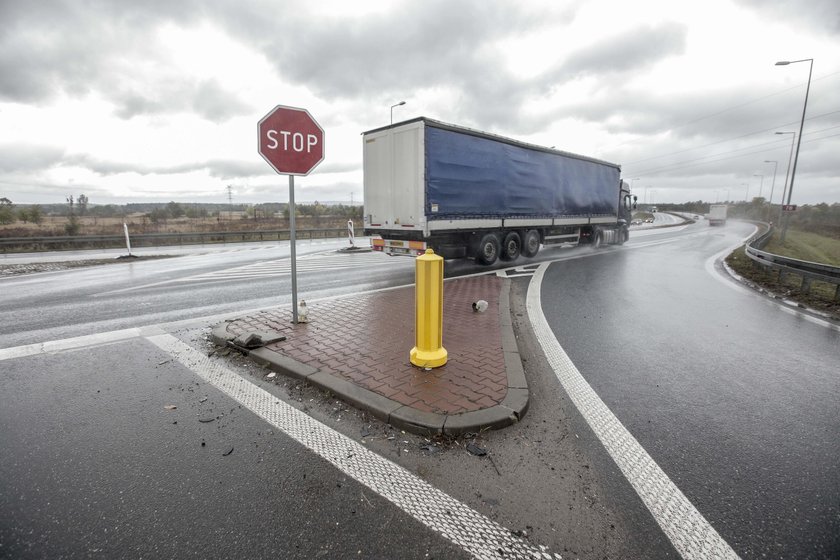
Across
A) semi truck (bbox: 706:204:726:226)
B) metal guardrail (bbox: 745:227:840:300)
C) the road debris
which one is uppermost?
semi truck (bbox: 706:204:726:226)

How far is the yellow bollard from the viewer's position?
12.9 feet

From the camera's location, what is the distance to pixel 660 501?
2332mm

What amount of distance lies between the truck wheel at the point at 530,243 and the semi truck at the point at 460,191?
35 millimetres

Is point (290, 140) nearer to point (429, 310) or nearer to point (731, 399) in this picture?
point (429, 310)

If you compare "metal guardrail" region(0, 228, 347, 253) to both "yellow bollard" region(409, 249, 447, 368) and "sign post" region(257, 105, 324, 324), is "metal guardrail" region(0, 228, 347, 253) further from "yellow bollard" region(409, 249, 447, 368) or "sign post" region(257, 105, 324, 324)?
"yellow bollard" region(409, 249, 447, 368)

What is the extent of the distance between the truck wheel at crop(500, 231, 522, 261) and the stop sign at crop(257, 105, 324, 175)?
27.6 ft

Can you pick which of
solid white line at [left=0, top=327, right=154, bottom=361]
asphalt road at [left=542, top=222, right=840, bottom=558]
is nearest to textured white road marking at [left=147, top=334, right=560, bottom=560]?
asphalt road at [left=542, top=222, right=840, bottom=558]

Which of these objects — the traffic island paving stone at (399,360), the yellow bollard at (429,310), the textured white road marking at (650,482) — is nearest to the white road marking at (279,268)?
the traffic island paving stone at (399,360)

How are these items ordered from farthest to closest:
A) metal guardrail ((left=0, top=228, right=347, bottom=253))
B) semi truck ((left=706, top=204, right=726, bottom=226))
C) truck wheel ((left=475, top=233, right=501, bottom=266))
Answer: semi truck ((left=706, top=204, right=726, bottom=226)), metal guardrail ((left=0, top=228, right=347, bottom=253)), truck wheel ((left=475, top=233, right=501, bottom=266))

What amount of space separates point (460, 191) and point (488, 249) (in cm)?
213

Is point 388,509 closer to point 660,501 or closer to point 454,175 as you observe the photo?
point 660,501

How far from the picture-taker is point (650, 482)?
250cm

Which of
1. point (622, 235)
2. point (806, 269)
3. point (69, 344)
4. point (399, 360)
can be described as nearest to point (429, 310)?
point (399, 360)

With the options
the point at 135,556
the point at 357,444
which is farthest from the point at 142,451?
the point at 357,444
